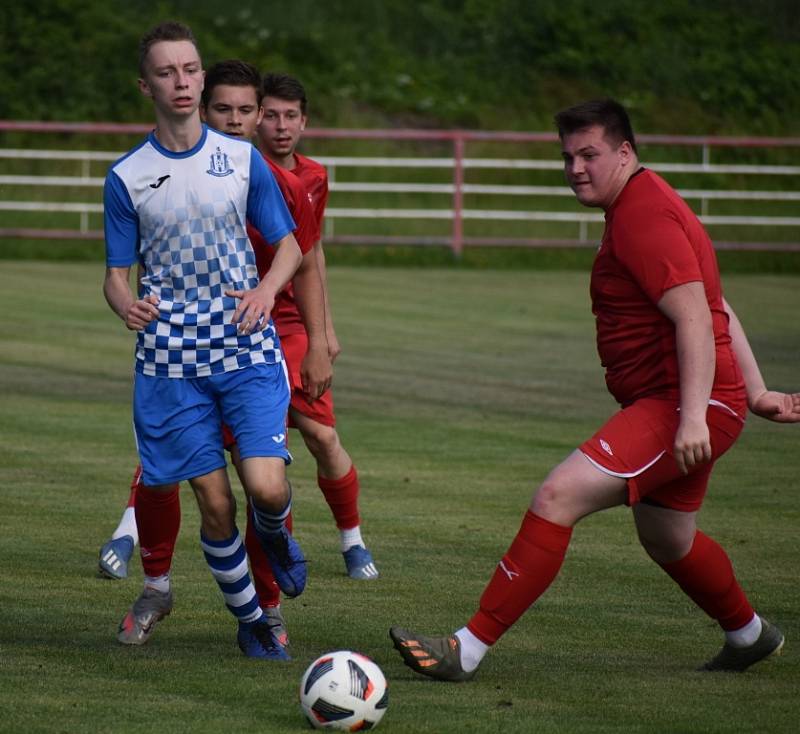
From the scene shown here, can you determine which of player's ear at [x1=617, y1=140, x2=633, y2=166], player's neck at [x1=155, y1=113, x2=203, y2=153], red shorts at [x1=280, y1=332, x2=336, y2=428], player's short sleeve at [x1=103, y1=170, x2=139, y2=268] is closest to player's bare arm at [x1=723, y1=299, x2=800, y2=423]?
player's ear at [x1=617, y1=140, x2=633, y2=166]

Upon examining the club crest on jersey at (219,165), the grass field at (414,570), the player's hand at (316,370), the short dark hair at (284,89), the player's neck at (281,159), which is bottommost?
the grass field at (414,570)

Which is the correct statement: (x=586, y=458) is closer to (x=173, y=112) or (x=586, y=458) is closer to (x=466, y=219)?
(x=173, y=112)

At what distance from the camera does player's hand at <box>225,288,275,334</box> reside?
5.31 m

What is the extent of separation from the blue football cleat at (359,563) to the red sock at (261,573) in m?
0.93

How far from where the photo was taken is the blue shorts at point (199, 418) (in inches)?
214

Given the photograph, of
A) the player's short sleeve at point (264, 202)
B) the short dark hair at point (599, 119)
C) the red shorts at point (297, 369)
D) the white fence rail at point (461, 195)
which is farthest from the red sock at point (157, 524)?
the white fence rail at point (461, 195)

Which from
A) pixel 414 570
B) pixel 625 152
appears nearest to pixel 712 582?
pixel 625 152

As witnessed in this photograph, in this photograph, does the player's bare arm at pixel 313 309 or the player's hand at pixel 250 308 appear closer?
the player's hand at pixel 250 308

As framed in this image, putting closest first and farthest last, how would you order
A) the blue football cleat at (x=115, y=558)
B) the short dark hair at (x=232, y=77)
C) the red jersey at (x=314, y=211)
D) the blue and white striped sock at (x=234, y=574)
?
the blue and white striped sock at (x=234, y=574) < the short dark hair at (x=232, y=77) < the blue football cleat at (x=115, y=558) < the red jersey at (x=314, y=211)

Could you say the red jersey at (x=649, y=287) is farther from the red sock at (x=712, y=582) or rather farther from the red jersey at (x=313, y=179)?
the red jersey at (x=313, y=179)

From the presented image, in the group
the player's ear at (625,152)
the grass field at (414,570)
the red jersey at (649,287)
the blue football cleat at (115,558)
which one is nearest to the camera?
the grass field at (414,570)

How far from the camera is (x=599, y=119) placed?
17.2 feet

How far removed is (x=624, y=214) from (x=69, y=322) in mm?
12542

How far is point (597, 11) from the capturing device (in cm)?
3719
